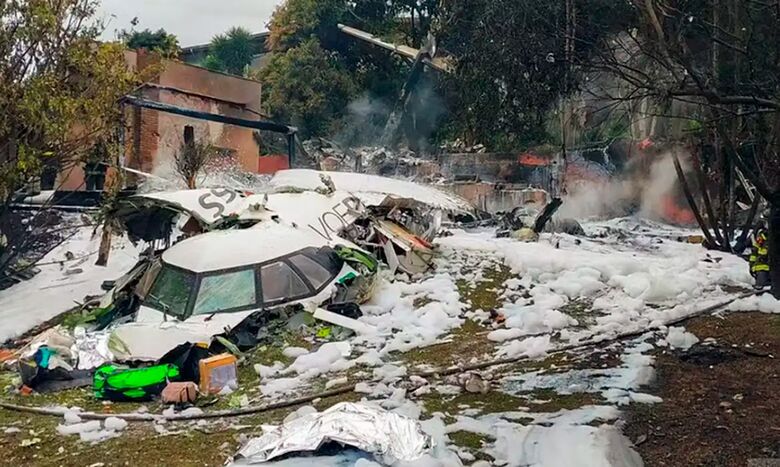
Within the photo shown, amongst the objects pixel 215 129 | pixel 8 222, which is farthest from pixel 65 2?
pixel 215 129

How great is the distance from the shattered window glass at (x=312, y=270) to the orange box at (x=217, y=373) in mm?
2335

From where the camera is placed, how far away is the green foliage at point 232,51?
3703cm

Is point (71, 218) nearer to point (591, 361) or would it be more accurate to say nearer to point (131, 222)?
point (131, 222)

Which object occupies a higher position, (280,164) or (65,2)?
(65,2)

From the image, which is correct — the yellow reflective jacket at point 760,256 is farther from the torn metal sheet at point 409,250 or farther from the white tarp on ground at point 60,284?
the white tarp on ground at point 60,284

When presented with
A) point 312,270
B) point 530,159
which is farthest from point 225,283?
point 530,159

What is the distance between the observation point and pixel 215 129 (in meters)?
24.5

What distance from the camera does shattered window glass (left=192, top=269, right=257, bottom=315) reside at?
8039 millimetres

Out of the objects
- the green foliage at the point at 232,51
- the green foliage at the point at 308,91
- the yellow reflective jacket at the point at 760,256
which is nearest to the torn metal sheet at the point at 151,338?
the yellow reflective jacket at the point at 760,256

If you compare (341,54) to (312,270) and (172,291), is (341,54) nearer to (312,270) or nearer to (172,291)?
(312,270)

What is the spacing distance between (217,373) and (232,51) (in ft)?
110

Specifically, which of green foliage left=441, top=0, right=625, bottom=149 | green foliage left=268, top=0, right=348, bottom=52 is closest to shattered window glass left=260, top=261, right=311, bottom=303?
green foliage left=441, top=0, right=625, bottom=149

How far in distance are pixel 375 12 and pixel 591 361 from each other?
94.4 feet

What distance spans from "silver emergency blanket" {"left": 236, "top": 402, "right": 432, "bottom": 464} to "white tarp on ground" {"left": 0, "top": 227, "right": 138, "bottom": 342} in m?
6.22
